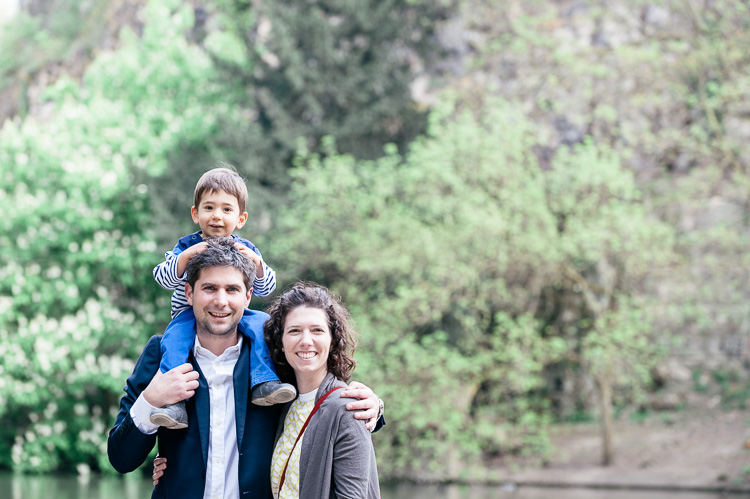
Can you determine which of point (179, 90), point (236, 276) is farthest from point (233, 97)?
point (236, 276)

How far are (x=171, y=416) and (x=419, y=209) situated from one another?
10.8 metres

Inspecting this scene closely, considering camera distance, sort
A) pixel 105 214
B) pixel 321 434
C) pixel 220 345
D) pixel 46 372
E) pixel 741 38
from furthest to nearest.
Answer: pixel 105 214 → pixel 46 372 → pixel 741 38 → pixel 220 345 → pixel 321 434

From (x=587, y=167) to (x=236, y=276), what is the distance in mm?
10637

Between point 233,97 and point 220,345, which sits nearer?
point 220,345

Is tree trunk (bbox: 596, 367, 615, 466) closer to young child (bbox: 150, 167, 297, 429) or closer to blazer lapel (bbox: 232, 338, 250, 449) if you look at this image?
young child (bbox: 150, 167, 297, 429)

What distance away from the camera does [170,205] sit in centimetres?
Result: 1523

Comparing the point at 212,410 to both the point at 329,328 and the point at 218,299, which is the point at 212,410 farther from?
the point at 329,328

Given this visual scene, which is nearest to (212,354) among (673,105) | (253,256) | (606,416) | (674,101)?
(253,256)

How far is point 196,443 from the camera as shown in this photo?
9.78ft

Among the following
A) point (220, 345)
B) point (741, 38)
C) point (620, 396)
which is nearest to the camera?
point (220, 345)

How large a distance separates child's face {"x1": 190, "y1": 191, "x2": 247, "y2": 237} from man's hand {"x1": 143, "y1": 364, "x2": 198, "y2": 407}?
0.70 m

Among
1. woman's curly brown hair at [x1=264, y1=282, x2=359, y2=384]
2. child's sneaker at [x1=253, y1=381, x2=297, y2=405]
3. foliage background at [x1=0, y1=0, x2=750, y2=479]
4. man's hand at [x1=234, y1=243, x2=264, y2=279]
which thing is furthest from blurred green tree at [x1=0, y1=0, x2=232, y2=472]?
child's sneaker at [x1=253, y1=381, x2=297, y2=405]

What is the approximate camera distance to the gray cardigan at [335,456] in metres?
2.85

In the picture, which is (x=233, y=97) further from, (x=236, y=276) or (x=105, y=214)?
(x=236, y=276)
